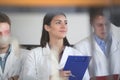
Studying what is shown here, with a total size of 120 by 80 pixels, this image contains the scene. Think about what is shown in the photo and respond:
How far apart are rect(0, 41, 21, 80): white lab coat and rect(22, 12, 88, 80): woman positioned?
52 mm

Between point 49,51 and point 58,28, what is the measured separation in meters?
0.16

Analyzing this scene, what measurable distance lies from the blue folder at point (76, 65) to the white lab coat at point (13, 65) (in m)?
0.31

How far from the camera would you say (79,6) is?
76.2 inches

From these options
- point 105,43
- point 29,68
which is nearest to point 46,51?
point 29,68

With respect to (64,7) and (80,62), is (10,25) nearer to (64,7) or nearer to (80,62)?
(64,7)

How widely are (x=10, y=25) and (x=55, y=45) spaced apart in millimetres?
321

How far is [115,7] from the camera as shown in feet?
6.40

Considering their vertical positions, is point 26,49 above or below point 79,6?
below

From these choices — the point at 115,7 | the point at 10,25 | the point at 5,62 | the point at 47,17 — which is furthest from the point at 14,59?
the point at 115,7

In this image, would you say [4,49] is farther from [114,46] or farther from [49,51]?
[114,46]

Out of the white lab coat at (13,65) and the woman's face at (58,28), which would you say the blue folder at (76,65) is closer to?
the woman's face at (58,28)

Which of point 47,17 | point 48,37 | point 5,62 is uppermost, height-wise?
point 47,17

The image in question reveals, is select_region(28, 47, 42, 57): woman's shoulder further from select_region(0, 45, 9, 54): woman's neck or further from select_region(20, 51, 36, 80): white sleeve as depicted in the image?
select_region(0, 45, 9, 54): woman's neck

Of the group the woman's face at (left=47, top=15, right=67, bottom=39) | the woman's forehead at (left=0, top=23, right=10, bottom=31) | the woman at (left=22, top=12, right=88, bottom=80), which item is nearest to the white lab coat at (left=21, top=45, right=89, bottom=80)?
the woman at (left=22, top=12, right=88, bottom=80)
